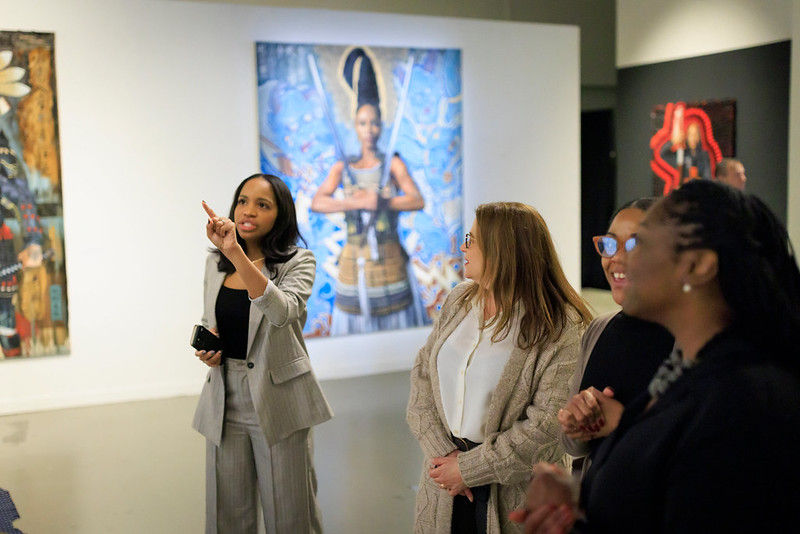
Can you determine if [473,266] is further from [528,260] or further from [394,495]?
[394,495]

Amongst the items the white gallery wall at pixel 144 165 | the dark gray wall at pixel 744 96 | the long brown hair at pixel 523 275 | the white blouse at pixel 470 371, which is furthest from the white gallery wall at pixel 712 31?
the white blouse at pixel 470 371

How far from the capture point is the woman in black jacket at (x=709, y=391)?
125 cm

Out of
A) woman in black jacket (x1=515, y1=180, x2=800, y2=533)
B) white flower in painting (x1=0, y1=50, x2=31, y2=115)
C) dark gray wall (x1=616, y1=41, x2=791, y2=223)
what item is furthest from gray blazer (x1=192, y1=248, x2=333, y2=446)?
dark gray wall (x1=616, y1=41, x2=791, y2=223)

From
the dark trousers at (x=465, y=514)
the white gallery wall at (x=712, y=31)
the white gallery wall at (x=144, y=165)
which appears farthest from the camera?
the white gallery wall at (x=712, y=31)

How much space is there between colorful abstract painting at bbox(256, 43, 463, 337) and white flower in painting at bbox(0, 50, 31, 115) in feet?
6.32

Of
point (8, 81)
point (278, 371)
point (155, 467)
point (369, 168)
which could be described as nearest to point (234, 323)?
point (278, 371)

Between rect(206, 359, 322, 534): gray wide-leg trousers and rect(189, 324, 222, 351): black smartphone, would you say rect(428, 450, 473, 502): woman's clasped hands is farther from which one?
rect(189, 324, 222, 351): black smartphone

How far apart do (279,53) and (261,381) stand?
4894mm

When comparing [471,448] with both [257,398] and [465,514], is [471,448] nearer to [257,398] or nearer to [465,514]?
[465,514]

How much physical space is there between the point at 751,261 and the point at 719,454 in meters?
0.31

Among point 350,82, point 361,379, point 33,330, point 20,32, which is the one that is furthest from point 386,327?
point 20,32

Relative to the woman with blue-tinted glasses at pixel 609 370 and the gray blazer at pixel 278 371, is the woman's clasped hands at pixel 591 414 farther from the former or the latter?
the gray blazer at pixel 278 371

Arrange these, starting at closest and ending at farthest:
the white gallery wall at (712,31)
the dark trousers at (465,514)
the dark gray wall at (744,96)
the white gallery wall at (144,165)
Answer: the dark trousers at (465,514) → the white gallery wall at (144,165) → the white gallery wall at (712,31) → the dark gray wall at (744,96)

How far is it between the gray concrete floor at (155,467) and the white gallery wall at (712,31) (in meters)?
Answer: 4.53
